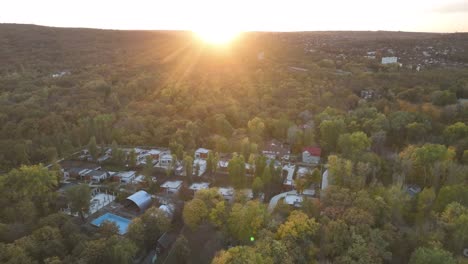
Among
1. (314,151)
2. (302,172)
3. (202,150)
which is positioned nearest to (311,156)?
(314,151)

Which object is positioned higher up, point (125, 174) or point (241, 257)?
point (241, 257)

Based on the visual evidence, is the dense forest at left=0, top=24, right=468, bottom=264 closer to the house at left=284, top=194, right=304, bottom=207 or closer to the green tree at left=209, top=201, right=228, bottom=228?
the green tree at left=209, top=201, right=228, bottom=228

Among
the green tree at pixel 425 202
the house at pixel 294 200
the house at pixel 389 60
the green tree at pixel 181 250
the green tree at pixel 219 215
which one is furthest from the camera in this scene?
the house at pixel 389 60

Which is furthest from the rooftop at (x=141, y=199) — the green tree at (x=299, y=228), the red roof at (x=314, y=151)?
the red roof at (x=314, y=151)

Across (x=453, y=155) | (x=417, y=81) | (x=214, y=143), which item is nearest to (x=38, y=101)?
(x=214, y=143)

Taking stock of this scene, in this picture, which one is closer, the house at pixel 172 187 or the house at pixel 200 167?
the house at pixel 172 187

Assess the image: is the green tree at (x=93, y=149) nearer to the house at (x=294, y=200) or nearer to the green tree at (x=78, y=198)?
the green tree at (x=78, y=198)

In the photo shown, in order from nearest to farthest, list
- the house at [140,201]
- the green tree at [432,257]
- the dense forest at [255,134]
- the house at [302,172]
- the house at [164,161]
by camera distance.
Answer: the green tree at [432,257] < the dense forest at [255,134] < the house at [140,201] < the house at [302,172] < the house at [164,161]

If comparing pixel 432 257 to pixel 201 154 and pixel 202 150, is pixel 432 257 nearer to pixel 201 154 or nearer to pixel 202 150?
pixel 201 154

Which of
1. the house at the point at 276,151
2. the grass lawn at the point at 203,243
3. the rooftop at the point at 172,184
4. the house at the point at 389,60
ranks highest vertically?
the house at the point at 389,60
